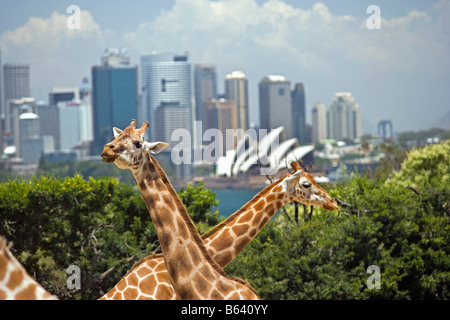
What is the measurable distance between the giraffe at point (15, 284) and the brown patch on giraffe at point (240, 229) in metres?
3.21

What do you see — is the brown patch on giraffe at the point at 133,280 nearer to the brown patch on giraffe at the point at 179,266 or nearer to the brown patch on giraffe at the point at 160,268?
the brown patch on giraffe at the point at 160,268

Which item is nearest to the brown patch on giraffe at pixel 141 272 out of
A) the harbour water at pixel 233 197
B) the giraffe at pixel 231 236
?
the giraffe at pixel 231 236

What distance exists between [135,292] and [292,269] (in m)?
7.16

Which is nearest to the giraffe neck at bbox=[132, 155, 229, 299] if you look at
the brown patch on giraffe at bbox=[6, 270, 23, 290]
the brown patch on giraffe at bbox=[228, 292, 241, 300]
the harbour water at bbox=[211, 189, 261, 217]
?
the brown patch on giraffe at bbox=[228, 292, 241, 300]

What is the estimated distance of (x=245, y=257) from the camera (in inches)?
592

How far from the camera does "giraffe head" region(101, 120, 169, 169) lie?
22.8ft

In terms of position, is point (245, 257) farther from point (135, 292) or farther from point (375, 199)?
point (135, 292)

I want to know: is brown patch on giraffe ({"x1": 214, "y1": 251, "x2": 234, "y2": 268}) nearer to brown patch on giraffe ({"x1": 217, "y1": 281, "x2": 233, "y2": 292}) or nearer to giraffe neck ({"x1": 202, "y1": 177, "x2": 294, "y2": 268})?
giraffe neck ({"x1": 202, "y1": 177, "x2": 294, "y2": 268})

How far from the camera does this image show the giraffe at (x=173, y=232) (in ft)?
23.0

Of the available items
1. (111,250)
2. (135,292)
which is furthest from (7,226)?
(135,292)

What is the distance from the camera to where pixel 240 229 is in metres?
8.19

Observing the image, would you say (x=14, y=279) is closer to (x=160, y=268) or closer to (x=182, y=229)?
(x=182, y=229)

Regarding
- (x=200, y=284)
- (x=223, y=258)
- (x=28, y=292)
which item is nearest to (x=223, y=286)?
(x=200, y=284)
